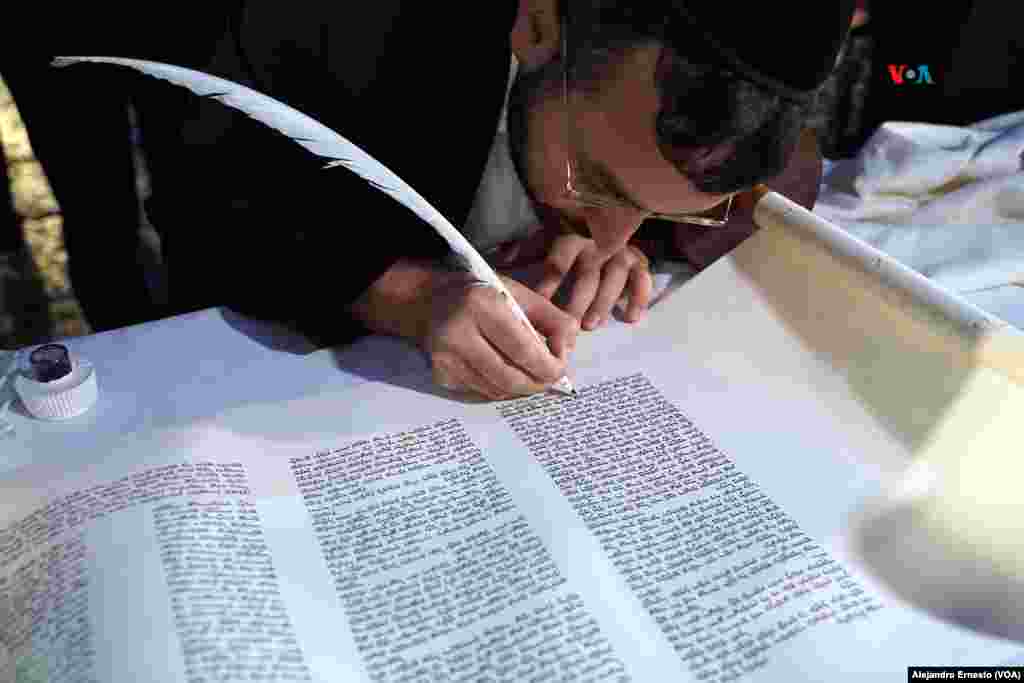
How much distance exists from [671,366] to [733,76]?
34cm

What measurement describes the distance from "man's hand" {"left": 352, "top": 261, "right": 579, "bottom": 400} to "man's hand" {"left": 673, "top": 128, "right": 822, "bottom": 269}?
0.25 meters

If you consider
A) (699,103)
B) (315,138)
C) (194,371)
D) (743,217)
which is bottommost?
(194,371)

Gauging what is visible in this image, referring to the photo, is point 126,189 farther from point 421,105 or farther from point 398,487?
point 398,487

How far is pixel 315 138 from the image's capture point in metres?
0.84

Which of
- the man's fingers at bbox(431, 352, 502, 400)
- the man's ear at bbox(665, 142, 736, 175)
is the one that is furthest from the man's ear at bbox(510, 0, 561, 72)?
the man's fingers at bbox(431, 352, 502, 400)

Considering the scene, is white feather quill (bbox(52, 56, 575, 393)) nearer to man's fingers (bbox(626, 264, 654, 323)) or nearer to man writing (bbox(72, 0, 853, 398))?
man writing (bbox(72, 0, 853, 398))

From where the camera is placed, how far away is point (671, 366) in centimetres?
90

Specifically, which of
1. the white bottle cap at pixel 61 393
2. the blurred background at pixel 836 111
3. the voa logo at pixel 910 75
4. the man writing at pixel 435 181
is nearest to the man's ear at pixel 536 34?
the man writing at pixel 435 181

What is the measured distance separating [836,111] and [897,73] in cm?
20

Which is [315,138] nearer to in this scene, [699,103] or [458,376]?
Answer: [458,376]

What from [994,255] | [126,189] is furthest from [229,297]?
[994,255]

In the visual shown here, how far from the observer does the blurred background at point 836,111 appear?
59.7 inches

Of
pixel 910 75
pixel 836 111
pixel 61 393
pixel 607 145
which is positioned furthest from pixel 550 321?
pixel 836 111

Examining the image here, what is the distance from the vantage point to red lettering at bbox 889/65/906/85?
171 centimetres
